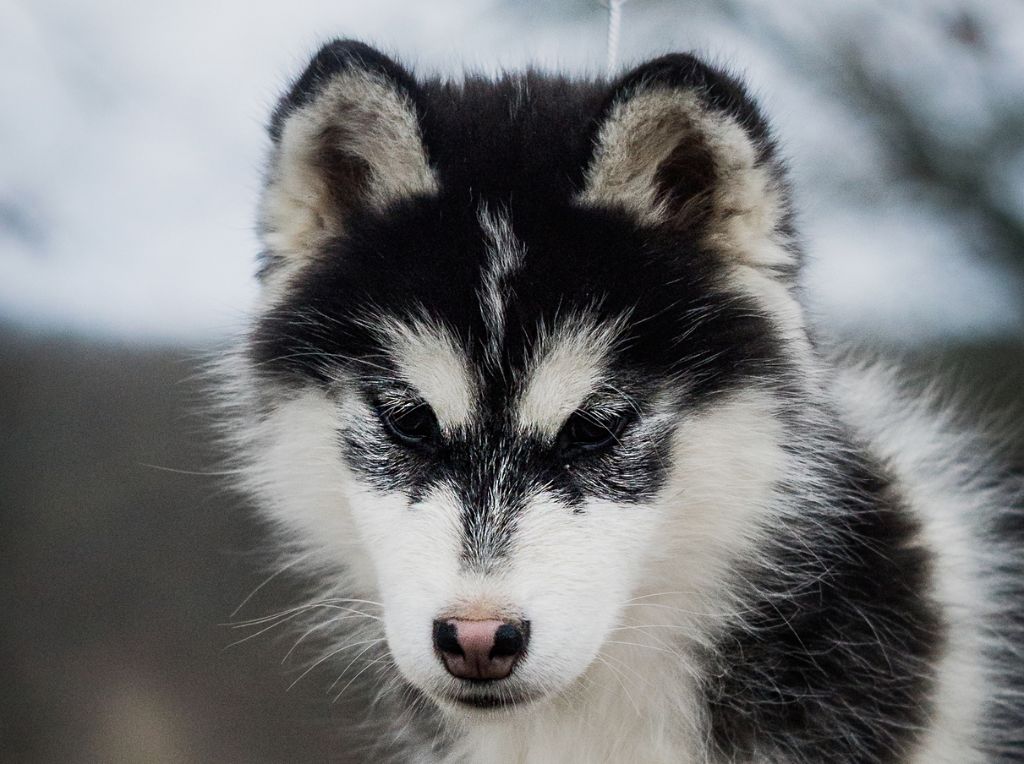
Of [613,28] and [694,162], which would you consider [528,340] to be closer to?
[694,162]

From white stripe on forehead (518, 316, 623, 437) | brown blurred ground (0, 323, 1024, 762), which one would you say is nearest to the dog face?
white stripe on forehead (518, 316, 623, 437)

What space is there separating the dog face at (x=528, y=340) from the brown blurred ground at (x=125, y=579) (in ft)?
4.95

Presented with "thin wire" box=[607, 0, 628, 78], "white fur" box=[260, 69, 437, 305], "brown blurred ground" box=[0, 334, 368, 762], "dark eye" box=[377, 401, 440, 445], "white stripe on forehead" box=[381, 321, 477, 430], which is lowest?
"brown blurred ground" box=[0, 334, 368, 762]

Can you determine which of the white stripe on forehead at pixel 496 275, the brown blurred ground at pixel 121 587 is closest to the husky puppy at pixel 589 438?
the white stripe on forehead at pixel 496 275

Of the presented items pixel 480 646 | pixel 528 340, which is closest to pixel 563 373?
pixel 528 340

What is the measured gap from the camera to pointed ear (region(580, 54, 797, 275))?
1.52 meters

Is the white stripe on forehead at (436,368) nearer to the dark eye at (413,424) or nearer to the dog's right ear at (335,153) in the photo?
the dark eye at (413,424)

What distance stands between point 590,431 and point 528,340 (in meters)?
0.18

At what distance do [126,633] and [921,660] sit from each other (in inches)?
104

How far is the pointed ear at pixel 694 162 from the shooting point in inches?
60.0

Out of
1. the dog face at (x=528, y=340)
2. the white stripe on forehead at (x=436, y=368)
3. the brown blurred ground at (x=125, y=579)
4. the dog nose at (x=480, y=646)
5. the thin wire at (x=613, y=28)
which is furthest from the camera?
the brown blurred ground at (x=125, y=579)

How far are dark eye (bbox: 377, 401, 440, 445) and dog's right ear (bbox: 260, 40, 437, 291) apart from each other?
37cm

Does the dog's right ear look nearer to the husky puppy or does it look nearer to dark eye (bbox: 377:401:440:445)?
the husky puppy

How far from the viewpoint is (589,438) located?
1.59 meters
